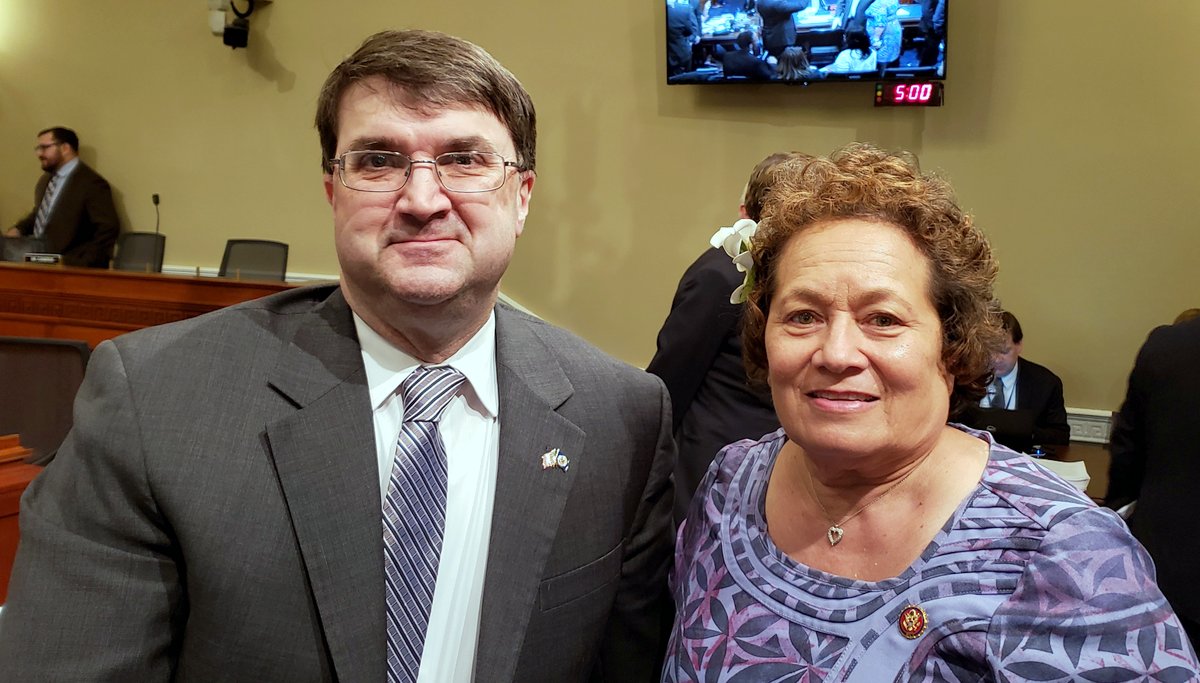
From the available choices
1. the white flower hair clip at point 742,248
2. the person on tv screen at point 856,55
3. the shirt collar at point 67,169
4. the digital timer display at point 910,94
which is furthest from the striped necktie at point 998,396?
the shirt collar at point 67,169

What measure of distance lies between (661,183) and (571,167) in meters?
0.70

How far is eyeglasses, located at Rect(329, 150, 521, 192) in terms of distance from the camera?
147 cm

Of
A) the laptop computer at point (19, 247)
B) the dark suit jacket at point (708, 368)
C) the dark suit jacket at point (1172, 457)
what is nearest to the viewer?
A: the dark suit jacket at point (1172, 457)

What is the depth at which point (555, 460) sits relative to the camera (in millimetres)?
1575

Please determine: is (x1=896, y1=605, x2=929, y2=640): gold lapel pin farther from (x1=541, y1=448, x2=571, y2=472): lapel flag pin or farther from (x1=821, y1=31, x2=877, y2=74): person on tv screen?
(x1=821, y1=31, x2=877, y2=74): person on tv screen

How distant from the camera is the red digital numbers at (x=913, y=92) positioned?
17.9 feet

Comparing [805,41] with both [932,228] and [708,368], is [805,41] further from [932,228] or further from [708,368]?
[932,228]

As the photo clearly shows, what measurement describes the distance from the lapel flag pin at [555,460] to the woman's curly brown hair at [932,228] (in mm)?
433

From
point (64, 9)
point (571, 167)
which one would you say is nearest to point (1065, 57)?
point (571, 167)

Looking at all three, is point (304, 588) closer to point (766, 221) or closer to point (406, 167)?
point (406, 167)

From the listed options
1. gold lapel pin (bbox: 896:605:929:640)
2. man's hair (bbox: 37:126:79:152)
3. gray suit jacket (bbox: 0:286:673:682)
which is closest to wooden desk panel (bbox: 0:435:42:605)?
gray suit jacket (bbox: 0:286:673:682)

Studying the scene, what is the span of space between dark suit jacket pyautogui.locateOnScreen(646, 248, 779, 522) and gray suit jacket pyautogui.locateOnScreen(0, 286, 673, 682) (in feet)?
5.39

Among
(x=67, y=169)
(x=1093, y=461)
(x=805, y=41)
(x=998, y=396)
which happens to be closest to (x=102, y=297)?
(x=67, y=169)

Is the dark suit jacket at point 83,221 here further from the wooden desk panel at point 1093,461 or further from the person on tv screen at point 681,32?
the wooden desk panel at point 1093,461
